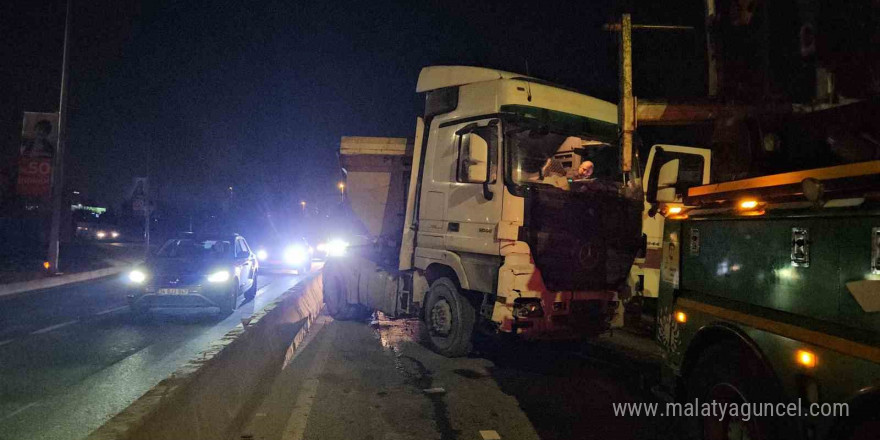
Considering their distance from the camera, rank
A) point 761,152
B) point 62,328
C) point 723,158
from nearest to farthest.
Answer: point 761,152
point 723,158
point 62,328

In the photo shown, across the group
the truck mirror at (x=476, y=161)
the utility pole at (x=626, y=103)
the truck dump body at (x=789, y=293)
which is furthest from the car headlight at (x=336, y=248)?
the truck dump body at (x=789, y=293)

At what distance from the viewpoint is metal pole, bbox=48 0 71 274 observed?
60.8 feet

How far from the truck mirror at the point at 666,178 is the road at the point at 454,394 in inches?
81.7

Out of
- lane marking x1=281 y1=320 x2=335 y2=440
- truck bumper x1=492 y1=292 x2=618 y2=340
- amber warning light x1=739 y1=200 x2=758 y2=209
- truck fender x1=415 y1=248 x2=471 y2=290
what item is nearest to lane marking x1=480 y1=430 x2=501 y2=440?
lane marking x1=281 y1=320 x2=335 y2=440

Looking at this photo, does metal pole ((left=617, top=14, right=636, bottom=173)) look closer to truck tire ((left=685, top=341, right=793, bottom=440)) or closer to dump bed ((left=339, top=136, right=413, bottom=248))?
truck tire ((left=685, top=341, right=793, bottom=440))

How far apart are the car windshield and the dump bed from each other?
136 inches

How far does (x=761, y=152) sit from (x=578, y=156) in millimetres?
3261

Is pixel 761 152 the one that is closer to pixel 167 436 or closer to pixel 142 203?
pixel 167 436

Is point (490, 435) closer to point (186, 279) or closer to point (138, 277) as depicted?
point (186, 279)

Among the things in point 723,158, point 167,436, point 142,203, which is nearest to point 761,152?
point 723,158

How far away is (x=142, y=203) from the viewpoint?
2634 centimetres

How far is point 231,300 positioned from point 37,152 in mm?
12733

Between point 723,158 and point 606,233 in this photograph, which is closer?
point 723,158

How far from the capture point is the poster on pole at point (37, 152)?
1880 centimetres
